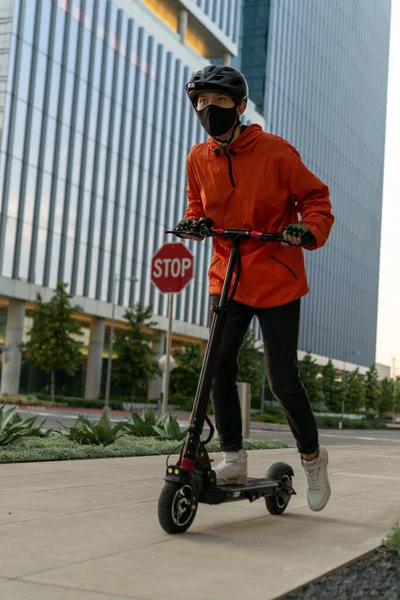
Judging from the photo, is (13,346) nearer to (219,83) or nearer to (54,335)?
(54,335)

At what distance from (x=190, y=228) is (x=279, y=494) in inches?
59.7

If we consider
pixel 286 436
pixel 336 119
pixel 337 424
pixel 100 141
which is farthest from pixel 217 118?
pixel 336 119

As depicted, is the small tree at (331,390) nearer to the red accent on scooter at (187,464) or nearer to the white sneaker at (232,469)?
the white sneaker at (232,469)

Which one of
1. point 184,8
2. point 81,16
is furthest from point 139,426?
point 184,8

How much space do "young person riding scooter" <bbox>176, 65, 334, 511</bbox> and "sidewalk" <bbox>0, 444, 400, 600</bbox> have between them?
41cm

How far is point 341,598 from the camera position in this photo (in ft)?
8.64

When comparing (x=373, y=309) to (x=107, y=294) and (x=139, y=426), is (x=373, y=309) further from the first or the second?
(x=139, y=426)

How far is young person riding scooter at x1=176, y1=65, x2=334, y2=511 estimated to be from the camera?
13.4 feet

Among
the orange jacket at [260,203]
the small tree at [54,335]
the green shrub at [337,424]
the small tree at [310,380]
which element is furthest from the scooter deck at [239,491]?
the small tree at [310,380]

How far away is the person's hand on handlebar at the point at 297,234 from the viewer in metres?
3.83

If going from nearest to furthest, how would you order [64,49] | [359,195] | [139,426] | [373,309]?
[139,426]
[64,49]
[359,195]
[373,309]

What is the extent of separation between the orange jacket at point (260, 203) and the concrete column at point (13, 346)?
123ft

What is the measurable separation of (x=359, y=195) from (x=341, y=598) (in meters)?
98.1

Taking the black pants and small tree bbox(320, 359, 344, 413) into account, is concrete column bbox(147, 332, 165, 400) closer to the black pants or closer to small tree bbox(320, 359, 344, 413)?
small tree bbox(320, 359, 344, 413)
